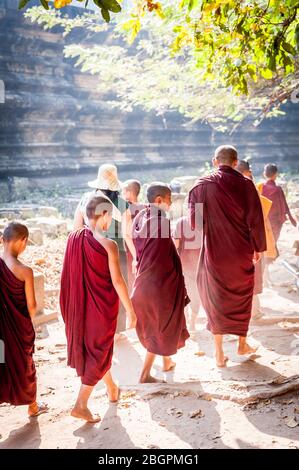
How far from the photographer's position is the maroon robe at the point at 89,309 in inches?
118

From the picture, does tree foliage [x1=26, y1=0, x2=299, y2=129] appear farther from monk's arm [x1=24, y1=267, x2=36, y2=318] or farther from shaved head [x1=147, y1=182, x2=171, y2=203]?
monk's arm [x1=24, y1=267, x2=36, y2=318]

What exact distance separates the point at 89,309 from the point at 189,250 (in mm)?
2037

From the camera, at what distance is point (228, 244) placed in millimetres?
3896

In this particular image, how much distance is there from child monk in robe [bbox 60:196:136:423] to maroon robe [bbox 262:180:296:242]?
13.9ft

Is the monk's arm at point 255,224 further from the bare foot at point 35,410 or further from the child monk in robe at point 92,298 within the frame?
the bare foot at point 35,410

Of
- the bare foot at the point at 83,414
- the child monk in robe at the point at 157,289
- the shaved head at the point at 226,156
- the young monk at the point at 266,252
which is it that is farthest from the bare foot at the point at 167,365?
the shaved head at the point at 226,156

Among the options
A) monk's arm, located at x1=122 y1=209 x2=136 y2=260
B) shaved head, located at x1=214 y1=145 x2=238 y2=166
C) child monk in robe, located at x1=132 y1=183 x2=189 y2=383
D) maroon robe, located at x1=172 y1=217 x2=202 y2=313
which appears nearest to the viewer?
child monk in robe, located at x1=132 y1=183 x2=189 y2=383

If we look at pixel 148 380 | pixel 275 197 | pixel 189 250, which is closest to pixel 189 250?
pixel 189 250

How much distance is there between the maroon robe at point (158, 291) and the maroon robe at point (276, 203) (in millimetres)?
3616

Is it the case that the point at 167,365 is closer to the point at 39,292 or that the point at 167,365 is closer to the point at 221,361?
the point at 221,361

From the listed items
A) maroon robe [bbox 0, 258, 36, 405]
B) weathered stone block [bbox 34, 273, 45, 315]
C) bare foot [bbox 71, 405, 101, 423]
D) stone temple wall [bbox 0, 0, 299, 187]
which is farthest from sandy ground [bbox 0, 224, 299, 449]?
stone temple wall [bbox 0, 0, 299, 187]

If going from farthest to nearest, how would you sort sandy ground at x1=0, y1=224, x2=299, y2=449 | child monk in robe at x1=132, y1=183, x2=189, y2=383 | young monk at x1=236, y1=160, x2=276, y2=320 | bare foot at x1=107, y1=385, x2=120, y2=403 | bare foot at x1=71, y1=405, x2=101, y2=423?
young monk at x1=236, y1=160, x2=276, y2=320
child monk in robe at x1=132, y1=183, x2=189, y2=383
bare foot at x1=107, y1=385, x2=120, y2=403
bare foot at x1=71, y1=405, x2=101, y2=423
sandy ground at x1=0, y1=224, x2=299, y2=449

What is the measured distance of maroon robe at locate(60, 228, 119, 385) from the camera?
3.01 m

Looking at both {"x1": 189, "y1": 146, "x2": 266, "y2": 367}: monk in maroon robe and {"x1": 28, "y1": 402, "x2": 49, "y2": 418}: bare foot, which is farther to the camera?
{"x1": 189, "y1": 146, "x2": 266, "y2": 367}: monk in maroon robe
